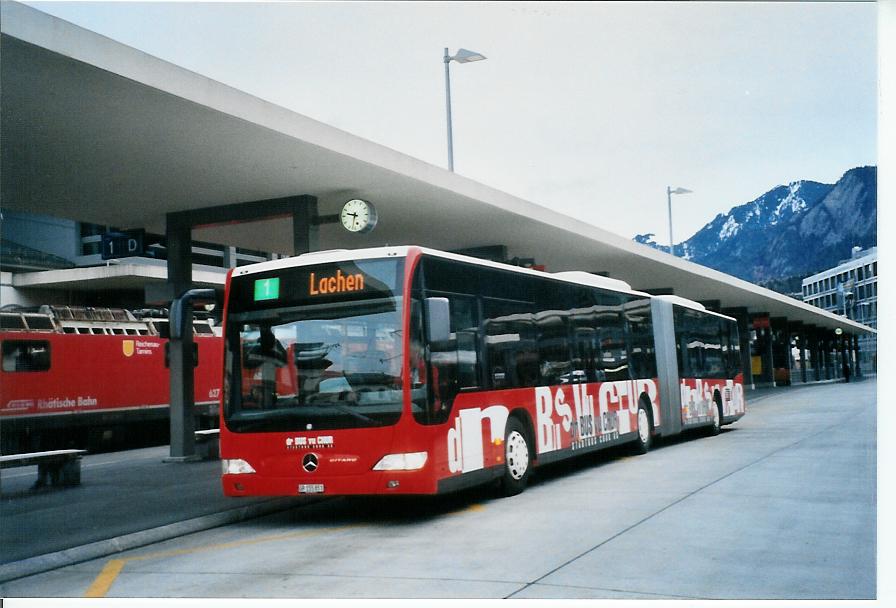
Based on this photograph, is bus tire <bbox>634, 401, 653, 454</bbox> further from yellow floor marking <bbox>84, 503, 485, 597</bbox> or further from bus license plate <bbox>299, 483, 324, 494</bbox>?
bus license plate <bbox>299, 483, 324, 494</bbox>

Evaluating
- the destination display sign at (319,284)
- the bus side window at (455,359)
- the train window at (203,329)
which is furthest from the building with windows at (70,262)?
the bus side window at (455,359)

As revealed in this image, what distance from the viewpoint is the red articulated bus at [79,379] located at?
21.3m

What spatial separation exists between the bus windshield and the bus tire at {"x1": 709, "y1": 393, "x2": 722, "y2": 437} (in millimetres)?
12923

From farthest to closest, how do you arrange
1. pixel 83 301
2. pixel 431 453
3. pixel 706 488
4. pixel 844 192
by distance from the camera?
pixel 83 301 → pixel 706 488 → pixel 431 453 → pixel 844 192

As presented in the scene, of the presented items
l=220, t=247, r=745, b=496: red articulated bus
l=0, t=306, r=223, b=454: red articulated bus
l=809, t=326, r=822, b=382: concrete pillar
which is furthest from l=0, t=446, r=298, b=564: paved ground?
l=809, t=326, r=822, b=382: concrete pillar

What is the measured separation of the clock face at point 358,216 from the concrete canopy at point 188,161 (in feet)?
1.25

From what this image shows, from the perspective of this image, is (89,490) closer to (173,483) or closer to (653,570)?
(173,483)

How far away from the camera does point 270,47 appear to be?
10789 millimetres

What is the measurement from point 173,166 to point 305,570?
8.13 metres

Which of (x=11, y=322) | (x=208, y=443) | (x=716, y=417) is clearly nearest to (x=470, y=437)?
(x=208, y=443)

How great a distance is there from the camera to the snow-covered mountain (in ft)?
28.8

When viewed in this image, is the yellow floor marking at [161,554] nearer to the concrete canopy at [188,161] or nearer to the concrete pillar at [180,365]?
the concrete canopy at [188,161]
